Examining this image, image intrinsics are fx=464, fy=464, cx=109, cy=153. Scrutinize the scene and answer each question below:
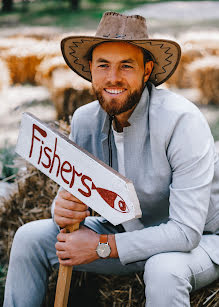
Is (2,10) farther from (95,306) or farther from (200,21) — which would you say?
(95,306)

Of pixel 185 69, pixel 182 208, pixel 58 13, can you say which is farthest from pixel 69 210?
pixel 58 13

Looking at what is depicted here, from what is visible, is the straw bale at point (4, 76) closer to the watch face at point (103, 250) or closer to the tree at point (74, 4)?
the watch face at point (103, 250)

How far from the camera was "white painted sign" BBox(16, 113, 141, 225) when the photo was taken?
1625mm

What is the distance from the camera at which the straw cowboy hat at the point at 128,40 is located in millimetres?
2100

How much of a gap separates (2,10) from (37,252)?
22.5 metres

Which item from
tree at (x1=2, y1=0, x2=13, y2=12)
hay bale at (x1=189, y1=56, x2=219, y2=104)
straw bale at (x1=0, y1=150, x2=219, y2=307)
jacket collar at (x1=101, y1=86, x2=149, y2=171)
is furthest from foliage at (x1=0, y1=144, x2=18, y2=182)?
tree at (x1=2, y1=0, x2=13, y2=12)

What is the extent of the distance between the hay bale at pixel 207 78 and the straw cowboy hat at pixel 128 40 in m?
5.12

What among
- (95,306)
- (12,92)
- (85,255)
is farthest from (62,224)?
(12,92)

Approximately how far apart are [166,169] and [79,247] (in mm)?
529

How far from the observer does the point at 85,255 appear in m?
1.99

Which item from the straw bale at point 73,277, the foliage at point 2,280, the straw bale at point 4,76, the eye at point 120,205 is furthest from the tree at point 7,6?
the eye at point 120,205

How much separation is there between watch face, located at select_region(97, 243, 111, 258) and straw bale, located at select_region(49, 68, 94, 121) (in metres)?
3.86

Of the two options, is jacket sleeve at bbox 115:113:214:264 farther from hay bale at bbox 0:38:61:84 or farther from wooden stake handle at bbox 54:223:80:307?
hay bale at bbox 0:38:61:84

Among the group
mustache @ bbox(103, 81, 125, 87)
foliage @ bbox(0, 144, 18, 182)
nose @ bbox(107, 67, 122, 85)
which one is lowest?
foliage @ bbox(0, 144, 18, 182)
